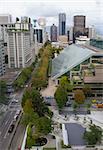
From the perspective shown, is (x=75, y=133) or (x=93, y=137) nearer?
(x=93, y=137)

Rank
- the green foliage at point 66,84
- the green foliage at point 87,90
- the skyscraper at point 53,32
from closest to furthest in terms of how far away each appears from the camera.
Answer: the green foliage at point 87,90
the green foliage at point 66,84
the skyscraper at point 53,32

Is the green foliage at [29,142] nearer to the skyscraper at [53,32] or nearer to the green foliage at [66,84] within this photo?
the green foliage at [66,84]

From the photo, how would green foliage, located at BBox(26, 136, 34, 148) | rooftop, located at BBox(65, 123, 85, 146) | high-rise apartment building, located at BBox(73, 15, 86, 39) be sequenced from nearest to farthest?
green foliage, located at BBox(26, 136, 34, 148)
rooftop, located at BBox(65, 123, 85, 146)
high-rise apartment building, located at BBox(73, 15, 86, 39)

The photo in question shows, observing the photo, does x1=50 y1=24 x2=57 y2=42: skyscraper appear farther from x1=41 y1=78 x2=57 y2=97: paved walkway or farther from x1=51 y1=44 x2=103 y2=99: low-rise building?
x1=41 y1=78 x2=57 y2=97: paved walkway

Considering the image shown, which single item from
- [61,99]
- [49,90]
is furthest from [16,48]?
[61,99]

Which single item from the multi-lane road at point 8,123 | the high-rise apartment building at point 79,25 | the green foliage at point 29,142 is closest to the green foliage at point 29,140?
the green foliage at point 29,142

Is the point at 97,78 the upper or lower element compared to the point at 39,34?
lower

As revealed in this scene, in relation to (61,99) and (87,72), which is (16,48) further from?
(61,99)

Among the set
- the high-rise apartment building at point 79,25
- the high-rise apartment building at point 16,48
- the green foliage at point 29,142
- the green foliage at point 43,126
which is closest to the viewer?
the green foliage at point 29,142

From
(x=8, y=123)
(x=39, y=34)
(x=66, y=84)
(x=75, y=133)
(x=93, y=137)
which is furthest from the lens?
(x=39, y=34)

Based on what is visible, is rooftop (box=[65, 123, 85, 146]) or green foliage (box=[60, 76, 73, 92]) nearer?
rooftop (box=[65, 123, 85, 146])

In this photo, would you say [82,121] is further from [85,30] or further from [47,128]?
[85,30]

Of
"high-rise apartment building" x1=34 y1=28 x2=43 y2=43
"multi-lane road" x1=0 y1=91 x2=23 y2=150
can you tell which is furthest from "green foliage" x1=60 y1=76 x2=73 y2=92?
"high-rise apartment building" x1=34 y1=28 x2=43 y2=43
